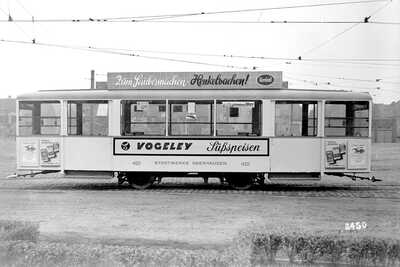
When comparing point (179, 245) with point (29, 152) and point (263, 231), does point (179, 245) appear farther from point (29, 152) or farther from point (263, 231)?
point (29, 152)

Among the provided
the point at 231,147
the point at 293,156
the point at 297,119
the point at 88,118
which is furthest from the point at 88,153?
the point at 297,119

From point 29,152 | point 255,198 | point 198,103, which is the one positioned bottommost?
point 255,198

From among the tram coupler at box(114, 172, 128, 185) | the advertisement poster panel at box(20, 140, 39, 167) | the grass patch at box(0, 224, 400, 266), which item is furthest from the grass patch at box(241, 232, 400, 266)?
the advertisement poster panel at box(20, 140, 39, 167)

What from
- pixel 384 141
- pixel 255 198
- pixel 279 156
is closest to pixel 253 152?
pixel 279 156

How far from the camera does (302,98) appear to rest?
15062 millimetres

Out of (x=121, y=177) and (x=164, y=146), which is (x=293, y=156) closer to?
(x=164, y=146)

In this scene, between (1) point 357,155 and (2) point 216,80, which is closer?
(1) point 357,155

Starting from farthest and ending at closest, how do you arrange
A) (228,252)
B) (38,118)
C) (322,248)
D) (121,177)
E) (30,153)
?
(38,118), (121,177), (30,153), (322,248), (228,252)

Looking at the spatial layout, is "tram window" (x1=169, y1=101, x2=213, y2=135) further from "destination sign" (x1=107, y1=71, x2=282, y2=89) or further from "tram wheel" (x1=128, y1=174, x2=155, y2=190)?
"tram wheel" (x1=128, y1=174, x2=155, y2=190)

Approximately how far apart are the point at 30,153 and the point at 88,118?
1898 millimetres

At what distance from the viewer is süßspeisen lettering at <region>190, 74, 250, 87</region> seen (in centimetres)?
1523

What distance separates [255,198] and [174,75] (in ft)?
14.1

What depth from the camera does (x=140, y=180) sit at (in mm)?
15641

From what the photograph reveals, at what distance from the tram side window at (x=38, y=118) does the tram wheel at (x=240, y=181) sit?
5.19 meters
